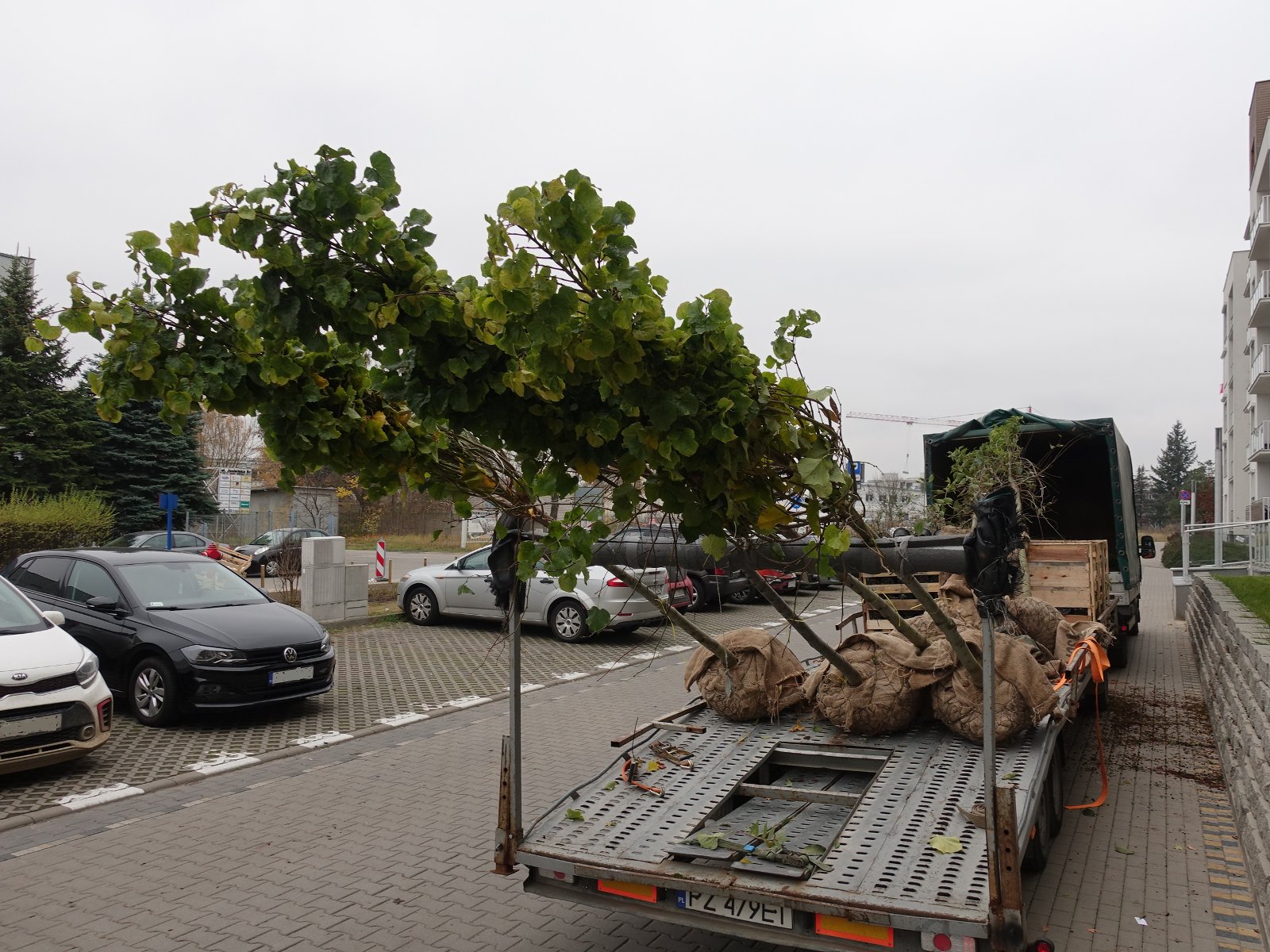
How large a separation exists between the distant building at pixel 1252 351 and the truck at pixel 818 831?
38.2 meters

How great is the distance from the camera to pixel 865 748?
201 inches

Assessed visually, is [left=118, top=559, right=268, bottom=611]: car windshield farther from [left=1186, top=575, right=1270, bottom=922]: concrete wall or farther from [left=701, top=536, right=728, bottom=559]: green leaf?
[left=1186, top=575, right=1270, bottom=922]: concrete wall

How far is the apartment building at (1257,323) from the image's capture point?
39750mm

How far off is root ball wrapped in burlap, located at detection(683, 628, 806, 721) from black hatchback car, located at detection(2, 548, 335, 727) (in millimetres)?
4778

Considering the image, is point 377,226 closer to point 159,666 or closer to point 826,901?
point 826,901

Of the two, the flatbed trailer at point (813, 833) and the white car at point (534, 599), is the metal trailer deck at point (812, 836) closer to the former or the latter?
the flatbed trailer at point (813, 833)

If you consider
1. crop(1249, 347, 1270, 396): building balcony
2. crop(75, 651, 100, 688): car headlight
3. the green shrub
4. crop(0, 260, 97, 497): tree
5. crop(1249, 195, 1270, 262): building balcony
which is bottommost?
crop(75, 651, 100, 688): car headlight

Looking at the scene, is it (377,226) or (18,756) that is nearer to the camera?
(377,226)

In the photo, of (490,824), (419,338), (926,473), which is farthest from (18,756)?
(926,473)

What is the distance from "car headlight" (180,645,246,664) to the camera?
8555 millimetres

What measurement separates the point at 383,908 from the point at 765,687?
247cm

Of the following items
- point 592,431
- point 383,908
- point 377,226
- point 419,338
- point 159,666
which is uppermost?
point 377,226

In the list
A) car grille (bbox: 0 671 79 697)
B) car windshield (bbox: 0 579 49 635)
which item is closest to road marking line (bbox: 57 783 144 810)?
car grille (bbox: 0 671 79 697)

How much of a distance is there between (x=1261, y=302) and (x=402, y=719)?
41621 mm
